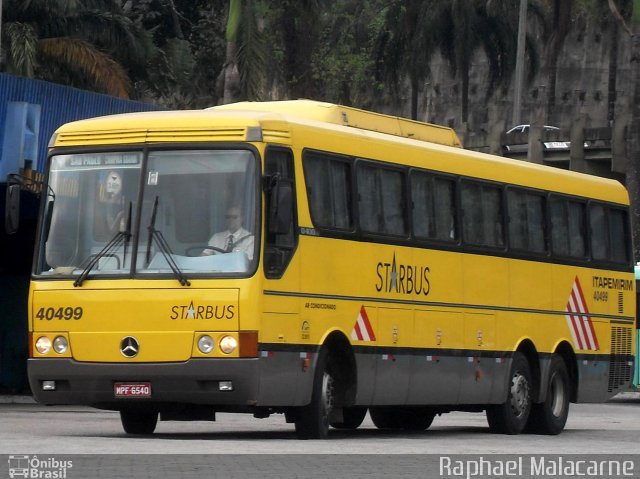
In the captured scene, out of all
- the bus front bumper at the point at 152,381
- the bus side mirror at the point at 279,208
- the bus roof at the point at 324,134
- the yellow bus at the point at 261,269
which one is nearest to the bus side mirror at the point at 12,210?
the yellow bus at the point at 261,269

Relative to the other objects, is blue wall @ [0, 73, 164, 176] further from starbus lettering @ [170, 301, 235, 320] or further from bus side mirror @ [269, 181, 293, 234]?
bus side mirror @ [269, 181, 293, 234]

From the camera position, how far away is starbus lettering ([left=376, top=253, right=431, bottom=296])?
18594 mm

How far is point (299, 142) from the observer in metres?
17.3

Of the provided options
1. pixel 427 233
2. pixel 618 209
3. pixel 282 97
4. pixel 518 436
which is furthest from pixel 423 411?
pixel 282 97

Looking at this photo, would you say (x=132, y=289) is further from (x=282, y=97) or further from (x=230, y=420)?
(x=282, y=97)

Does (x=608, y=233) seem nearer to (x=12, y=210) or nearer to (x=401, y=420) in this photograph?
(x=401, y=420)

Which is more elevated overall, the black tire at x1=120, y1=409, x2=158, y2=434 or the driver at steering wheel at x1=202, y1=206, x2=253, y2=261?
the driver at steering wheel at x1=202, y1=206, x2=253, y2=261

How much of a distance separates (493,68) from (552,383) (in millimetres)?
45450

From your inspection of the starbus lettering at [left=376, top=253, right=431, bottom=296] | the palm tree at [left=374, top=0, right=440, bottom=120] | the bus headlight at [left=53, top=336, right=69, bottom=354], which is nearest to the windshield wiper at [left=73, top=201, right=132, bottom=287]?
the bus headlight at [left=53, top=336, right=69, bottom=354]

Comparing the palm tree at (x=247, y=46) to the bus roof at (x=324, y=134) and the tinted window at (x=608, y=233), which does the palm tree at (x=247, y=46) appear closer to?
the tinted window at (x=608, y=233)

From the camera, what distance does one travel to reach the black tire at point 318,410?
1725cm
